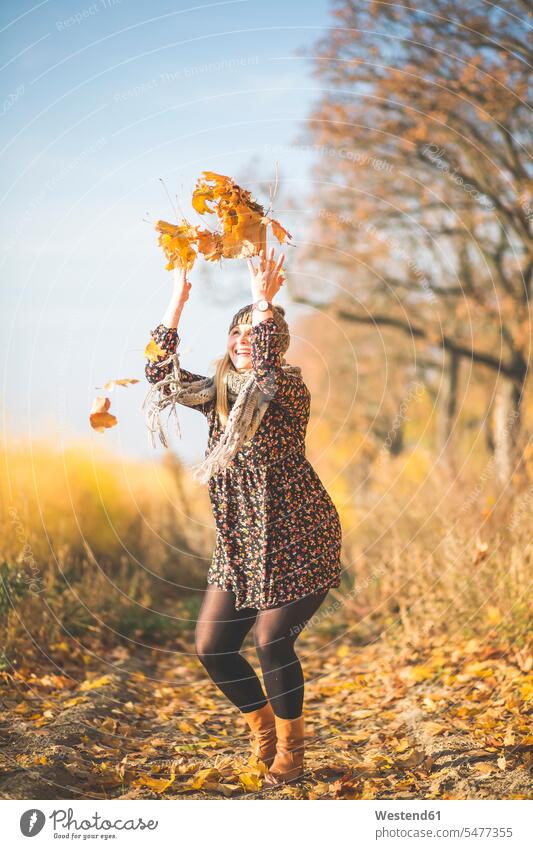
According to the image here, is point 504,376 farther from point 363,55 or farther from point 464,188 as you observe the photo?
point 363,55

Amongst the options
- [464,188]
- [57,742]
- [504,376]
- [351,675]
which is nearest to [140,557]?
[351,675]

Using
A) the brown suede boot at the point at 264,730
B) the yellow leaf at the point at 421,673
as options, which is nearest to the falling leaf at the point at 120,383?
the brown suede boot at the point at 264,730

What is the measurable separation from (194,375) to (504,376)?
6306 millimetres

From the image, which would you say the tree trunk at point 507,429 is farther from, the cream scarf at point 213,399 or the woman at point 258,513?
the cream scarf at point 213,399

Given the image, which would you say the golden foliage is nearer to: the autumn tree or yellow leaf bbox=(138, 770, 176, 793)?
yellow leaf bbox=(138, 770, 176, 793)

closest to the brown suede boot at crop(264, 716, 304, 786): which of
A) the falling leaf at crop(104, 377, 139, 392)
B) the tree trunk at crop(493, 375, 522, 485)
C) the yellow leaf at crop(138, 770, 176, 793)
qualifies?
the yellow leaf at crop(138, 770, 176, 793)

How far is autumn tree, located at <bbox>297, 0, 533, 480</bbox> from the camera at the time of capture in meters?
7.71

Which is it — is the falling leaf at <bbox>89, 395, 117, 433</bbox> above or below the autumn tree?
below

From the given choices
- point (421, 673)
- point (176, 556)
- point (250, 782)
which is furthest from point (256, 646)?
point (176, 556)

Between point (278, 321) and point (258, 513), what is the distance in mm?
831

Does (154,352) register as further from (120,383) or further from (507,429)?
(507,429)

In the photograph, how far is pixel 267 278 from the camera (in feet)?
11.1

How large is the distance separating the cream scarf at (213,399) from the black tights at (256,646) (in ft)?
2.03
